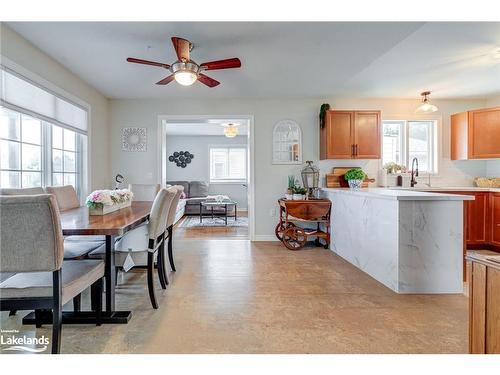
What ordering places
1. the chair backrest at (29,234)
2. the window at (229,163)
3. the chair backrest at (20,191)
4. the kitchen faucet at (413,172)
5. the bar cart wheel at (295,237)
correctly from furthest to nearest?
1. the window at (229,163)
2. the kitchen faucet at (413,172)
3. the bar cart wheel at (295,237)
4. the chair backrest at (20,191)
5. the chair backrest at (29,234)

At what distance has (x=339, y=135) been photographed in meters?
4.53

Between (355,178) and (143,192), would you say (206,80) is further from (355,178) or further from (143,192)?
(355,178)

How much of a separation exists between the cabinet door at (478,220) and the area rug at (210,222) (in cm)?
389

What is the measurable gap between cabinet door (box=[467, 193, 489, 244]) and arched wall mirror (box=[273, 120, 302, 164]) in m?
2.53

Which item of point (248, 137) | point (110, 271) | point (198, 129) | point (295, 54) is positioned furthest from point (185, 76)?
point (198, 129)

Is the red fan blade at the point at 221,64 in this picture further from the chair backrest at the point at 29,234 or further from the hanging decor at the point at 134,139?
the hanging decor at the point at 134,139

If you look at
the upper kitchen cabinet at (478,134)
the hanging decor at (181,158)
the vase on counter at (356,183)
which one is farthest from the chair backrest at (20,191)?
the hanging decor at (181,158)

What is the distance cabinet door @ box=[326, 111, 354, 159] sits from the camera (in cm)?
452

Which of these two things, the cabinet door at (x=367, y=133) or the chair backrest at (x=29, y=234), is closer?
the chair backrest at (x=29, y=234)

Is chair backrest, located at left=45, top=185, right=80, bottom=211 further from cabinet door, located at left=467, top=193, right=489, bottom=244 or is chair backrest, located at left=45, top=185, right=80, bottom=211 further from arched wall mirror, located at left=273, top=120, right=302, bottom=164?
cabinet door, located at left=467, top=193, right=489, bottom=244

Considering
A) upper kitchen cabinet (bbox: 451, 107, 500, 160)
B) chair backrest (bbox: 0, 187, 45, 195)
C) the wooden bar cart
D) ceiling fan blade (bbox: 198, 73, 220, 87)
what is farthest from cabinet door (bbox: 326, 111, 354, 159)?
chair backrest (bbox: 0, 187, 45, 195)

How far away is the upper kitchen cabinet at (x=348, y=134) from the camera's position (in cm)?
452

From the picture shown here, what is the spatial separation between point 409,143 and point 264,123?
245 centimetres

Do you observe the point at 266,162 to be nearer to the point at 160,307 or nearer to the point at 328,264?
the point at 328,264
